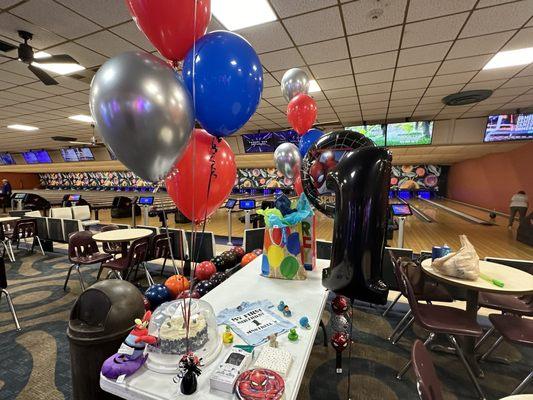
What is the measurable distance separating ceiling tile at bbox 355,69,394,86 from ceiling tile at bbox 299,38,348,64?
71cm

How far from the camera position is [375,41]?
106 inches

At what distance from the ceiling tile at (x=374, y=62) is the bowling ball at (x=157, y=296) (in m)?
3.23

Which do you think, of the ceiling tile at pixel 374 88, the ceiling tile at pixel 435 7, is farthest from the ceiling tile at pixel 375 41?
the ceiling tile at pixel 374 88

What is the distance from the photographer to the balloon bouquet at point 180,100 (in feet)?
2.52

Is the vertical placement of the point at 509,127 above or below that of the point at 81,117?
below

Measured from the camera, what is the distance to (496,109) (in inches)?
204

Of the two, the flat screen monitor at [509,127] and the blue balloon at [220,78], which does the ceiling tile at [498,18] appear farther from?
the flat screen monitor at [509,127]

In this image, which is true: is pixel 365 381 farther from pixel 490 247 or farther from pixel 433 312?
pixel 490 247

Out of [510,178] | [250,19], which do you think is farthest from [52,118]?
[510,178]

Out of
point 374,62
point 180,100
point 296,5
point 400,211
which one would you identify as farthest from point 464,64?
point 180,100

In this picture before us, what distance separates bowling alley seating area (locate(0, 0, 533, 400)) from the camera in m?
0.98

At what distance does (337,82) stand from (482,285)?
10.3ft

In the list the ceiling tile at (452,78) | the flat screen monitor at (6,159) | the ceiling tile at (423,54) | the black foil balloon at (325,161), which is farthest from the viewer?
the flat screen monitor at (6,159)

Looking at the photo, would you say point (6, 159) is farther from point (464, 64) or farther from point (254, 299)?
point (464, 64)
